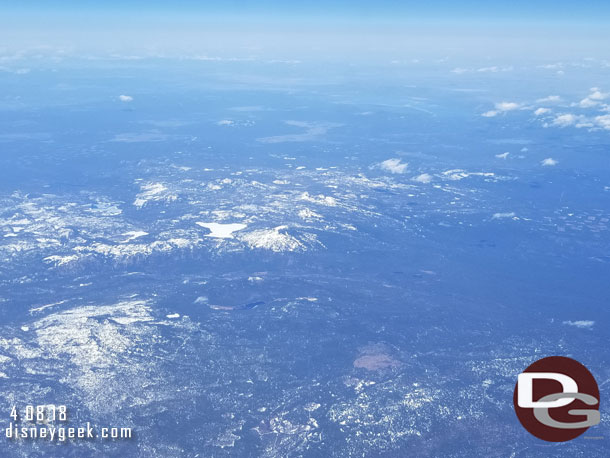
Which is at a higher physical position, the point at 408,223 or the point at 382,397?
the point at 408,223

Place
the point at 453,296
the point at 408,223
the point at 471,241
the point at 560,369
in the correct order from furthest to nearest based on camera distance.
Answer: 1. the point at 408,223
2. the point at 471,241
3. the point at 453,296
4. the point at 560,369

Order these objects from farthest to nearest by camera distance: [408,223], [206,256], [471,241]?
[408,223], [471,241], [206,256]

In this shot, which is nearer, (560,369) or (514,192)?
(560,369)

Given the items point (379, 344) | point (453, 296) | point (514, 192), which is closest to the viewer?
point (379, 344)

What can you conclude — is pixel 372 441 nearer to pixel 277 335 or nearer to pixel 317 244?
pixel 277 335

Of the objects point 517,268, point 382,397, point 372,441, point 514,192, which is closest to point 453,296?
point 517,268

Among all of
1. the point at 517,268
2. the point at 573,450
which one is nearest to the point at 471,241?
the point at 517,268

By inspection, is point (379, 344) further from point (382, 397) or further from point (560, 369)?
point (560, 369)

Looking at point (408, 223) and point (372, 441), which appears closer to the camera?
point (372, 441)

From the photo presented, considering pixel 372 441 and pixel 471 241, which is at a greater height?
pixel 471 241
